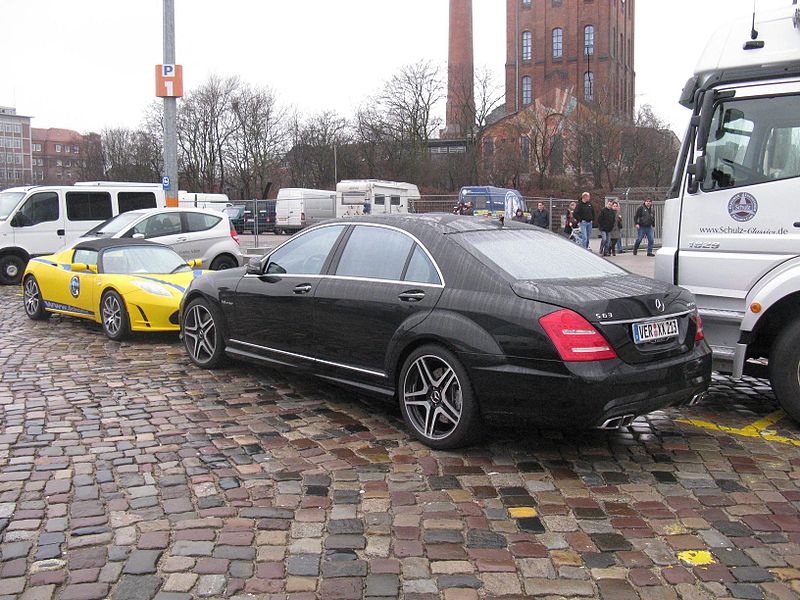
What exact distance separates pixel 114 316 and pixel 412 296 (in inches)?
222

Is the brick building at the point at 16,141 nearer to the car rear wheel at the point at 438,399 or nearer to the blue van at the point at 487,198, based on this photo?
the blue van at the point at 487,198

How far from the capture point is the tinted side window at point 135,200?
1867 centimetres

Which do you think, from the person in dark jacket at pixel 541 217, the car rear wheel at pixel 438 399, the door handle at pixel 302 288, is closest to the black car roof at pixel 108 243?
the door handle at pixel 302 288

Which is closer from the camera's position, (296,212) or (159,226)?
(159,226)

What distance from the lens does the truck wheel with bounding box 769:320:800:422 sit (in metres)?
5.54

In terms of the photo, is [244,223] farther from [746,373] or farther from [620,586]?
[620,586]

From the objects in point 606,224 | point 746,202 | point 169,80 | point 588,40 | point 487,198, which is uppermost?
point 588,40

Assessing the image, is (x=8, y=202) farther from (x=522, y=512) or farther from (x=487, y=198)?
(x=487, y=198)

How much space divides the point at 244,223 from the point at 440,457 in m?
23.2

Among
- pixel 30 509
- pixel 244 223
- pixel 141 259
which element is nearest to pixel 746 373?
pixel 30 509

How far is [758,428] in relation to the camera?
5820 millimetres

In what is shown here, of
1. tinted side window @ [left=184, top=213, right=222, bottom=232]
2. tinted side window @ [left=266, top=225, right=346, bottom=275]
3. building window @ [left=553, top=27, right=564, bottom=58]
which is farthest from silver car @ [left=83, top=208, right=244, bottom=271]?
building window @ [left=553, top=27, right=564, bottom=58]

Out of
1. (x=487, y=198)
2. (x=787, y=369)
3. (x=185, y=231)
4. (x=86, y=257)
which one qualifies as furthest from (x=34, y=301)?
(x=487, y=198)

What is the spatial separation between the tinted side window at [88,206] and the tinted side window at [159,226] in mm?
3244
